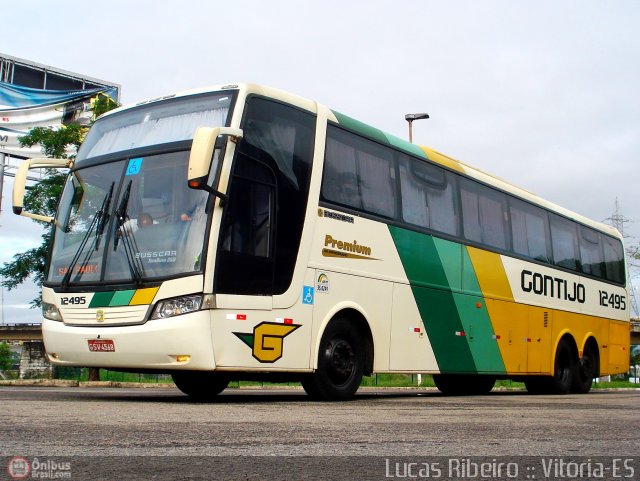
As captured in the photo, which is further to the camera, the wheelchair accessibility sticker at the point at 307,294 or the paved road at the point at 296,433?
the wheelchair accessibility sticker at the point at 307,294

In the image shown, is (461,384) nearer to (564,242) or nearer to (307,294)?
(564,242)

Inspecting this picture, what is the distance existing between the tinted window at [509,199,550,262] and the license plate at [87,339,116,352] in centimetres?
847

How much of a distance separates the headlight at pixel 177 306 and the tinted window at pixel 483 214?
6099mm

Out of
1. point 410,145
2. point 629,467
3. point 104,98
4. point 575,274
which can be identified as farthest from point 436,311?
point 104,98

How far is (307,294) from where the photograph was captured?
31.8ft

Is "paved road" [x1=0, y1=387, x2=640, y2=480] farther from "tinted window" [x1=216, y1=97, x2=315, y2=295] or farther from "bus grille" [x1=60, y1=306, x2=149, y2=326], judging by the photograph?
"tinted window" [x1=216, y1=97, x2=315, y2=295]

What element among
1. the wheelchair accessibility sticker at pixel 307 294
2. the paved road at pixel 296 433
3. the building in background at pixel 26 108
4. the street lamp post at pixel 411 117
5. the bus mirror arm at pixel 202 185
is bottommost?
the paved road at pixel 296 433

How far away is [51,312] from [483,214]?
7496 millimetres

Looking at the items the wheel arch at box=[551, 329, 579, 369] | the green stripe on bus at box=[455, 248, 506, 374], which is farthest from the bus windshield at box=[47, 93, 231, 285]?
the wheel arch at box=[551, 329, 579, 369]

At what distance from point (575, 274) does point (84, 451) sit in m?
14.8

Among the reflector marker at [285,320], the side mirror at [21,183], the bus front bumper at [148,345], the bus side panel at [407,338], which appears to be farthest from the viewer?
the bus side panel at [407,338]

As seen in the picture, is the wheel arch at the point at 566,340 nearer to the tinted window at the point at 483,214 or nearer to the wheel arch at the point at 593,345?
the wheel arch at the point at 593,345

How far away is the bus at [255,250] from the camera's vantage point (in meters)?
8.71

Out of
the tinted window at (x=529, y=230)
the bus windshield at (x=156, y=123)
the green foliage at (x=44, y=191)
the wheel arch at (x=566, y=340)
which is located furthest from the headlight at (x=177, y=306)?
the green foliage at (x=44, y=191)
